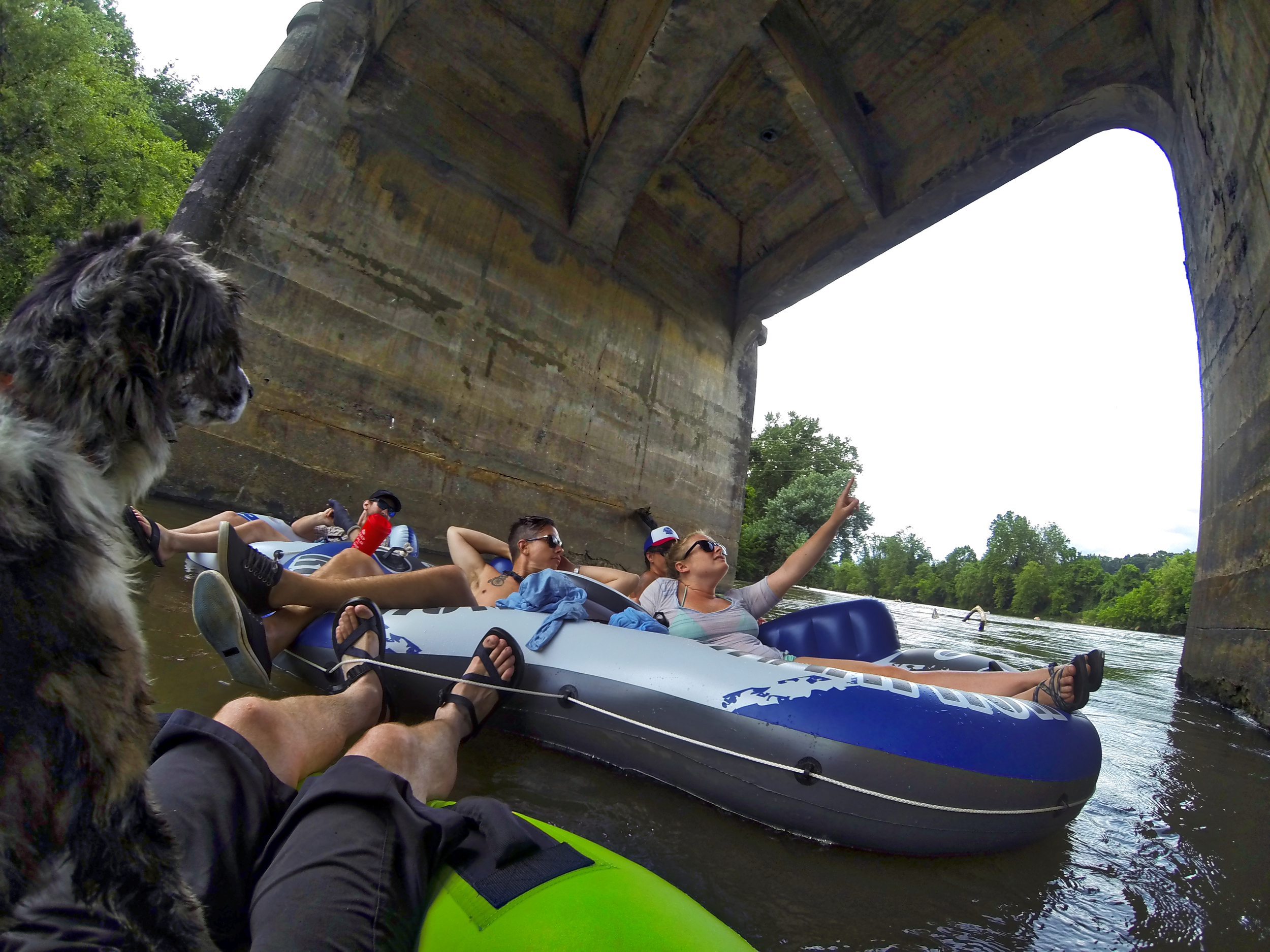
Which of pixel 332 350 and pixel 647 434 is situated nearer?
pixel 332 350

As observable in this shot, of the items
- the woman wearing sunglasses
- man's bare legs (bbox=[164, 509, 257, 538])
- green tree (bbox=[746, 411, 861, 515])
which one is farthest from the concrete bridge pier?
green tree (bbox=[746, 411, 861, 515])

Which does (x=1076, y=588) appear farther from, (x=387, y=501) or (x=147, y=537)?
(x=147, y=537)

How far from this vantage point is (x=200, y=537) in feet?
14.0

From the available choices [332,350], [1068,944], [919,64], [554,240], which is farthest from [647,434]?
[1068,944]

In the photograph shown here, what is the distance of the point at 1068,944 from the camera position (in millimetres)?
1610

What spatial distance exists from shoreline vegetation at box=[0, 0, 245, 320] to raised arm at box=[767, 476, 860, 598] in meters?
12.3

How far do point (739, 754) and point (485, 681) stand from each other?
1.00 m

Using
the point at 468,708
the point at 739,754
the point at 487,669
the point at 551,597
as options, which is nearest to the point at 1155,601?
the point at 551,597

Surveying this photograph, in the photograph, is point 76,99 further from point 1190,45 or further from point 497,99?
point 1190,45

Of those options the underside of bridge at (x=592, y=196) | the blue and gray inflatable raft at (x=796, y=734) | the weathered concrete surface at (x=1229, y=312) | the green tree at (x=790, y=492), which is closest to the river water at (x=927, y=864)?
the blue and gray inflatable raft at (x=796, y=734)

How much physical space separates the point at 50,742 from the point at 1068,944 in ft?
7.41

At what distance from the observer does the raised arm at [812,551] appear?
11.0 feet

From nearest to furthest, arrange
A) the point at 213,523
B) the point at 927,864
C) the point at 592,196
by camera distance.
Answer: the point at 927,864 → the point at 213,523 → the point at 592,196

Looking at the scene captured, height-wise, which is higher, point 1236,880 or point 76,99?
point 76,99
